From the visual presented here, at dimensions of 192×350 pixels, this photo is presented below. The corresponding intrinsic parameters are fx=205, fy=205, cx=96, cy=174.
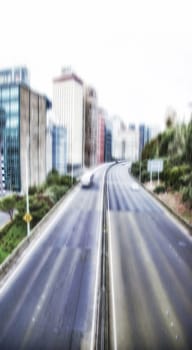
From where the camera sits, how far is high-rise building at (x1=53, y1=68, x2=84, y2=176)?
4122 centimetres

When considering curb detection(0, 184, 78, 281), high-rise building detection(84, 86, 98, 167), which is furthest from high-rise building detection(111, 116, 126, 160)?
curb detection(0, 184, 78, 281)

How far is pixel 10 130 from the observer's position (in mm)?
40750

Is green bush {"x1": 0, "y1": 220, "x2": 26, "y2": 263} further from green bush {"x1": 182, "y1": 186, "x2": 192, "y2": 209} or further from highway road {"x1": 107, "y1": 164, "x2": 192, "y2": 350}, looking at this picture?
green bush {"x1": 182, "y1": 186, "x2": 192, "y2": 209}

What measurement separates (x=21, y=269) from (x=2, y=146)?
112 ft

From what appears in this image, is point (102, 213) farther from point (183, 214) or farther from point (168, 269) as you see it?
point (168, 269)

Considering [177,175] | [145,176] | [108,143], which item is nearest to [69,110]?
[145,176]

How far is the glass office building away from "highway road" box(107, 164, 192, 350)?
1115 inches

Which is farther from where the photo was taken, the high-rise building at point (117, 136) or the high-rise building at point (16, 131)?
the high-rise building at point (117, 136)

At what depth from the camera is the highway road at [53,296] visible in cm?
718

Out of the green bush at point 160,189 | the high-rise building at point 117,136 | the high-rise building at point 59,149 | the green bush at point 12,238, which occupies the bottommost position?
the green bush at point 12,238

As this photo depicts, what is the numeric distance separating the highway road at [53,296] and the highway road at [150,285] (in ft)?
3.55

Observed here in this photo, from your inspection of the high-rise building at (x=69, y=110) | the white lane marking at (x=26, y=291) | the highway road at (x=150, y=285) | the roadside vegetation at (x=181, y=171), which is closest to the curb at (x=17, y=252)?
the white lane marking at (x=26, y=291)

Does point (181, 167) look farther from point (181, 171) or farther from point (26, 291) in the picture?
point (26, 291)

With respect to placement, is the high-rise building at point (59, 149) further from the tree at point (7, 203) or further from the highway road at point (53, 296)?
the highway road at point (53, 296)
